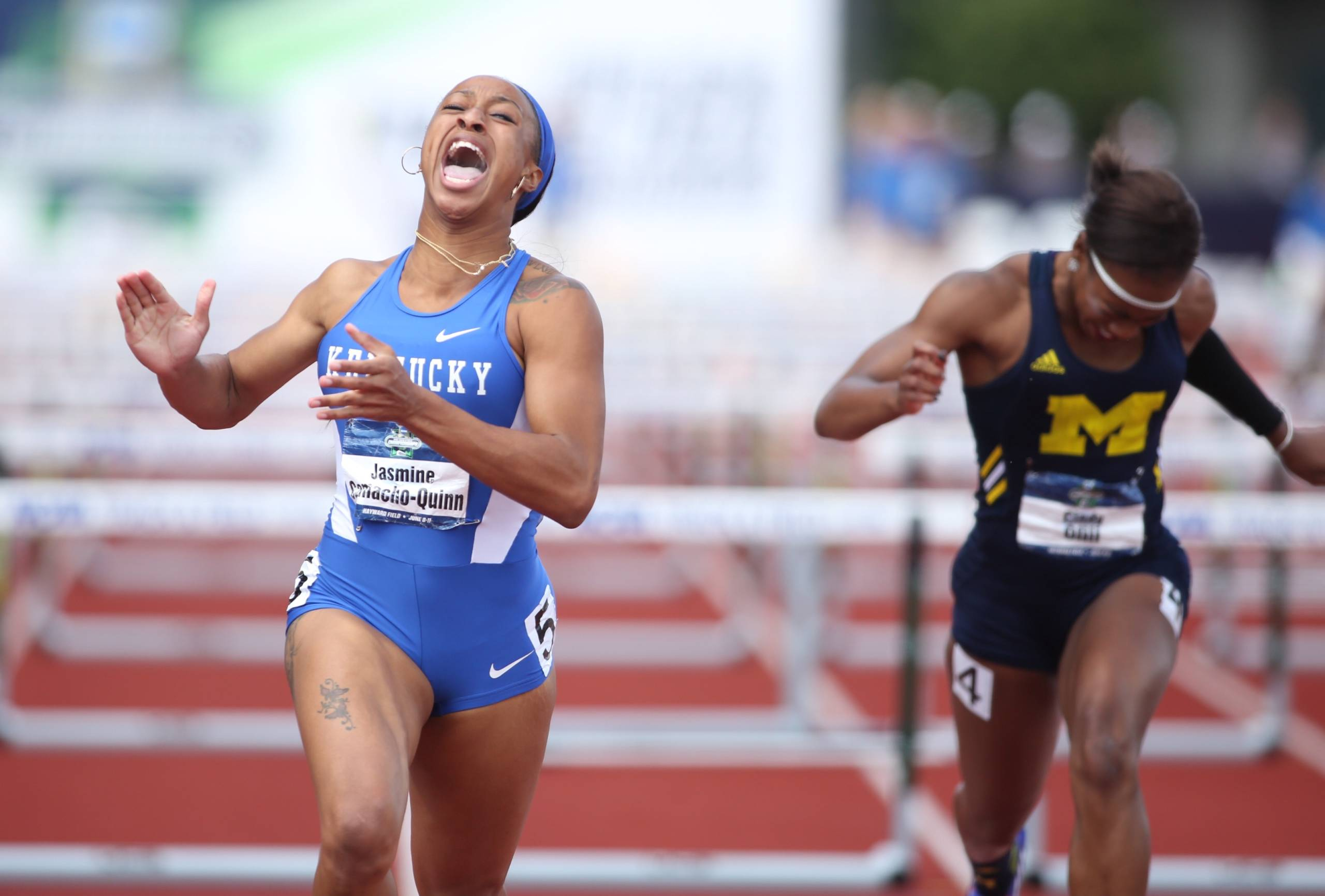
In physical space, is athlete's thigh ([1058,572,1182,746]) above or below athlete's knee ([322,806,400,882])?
above

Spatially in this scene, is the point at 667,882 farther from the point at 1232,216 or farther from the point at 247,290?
the point at 1232,216

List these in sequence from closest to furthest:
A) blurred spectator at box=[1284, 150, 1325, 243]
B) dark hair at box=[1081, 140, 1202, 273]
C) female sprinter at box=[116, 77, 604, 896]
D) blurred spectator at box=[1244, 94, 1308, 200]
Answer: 1. female sprinter at box=[116, 77, 604, 896]
2. dark hair at box=[1081, 140, 1202, 273]
3. blurred spectator at box=[1284, 150, 1325, 243]
4. blurred spectator at box=[1244, 94, 1308, 200]

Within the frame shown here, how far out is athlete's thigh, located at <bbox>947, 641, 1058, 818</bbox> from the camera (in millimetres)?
3756

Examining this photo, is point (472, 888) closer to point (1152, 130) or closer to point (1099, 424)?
point (1099, 424)

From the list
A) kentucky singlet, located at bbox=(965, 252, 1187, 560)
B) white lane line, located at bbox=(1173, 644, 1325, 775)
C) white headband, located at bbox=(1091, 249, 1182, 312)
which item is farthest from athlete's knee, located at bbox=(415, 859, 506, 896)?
white lane line, located at bbox=(1173, 644, 1325, 775)

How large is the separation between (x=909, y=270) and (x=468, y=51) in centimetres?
850

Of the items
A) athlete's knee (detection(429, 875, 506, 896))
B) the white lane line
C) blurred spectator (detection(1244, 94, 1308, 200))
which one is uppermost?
blurred spectator (detection(1244, 94, 1308, 200))

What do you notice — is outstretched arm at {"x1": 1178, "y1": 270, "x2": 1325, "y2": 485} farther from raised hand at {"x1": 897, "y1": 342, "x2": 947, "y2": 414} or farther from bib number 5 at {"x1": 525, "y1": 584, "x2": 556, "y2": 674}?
bib number 5 at {"x1": 525, "y1": 584, "x2": 556, "y2": 674}

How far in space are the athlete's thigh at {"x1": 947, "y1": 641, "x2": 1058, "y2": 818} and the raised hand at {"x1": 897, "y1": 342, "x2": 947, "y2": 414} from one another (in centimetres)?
84

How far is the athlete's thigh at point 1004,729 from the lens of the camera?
3.76 m

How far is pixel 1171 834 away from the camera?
5.82m

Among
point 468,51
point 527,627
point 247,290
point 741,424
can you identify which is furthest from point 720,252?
point 527,627

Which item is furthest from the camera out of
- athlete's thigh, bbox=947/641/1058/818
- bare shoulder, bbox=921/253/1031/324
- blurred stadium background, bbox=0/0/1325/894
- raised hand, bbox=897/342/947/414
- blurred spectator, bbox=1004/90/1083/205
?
blurred spectator, bbox=1004/90/1083/205

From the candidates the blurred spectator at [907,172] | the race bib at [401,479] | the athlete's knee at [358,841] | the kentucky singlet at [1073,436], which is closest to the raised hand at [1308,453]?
the kentucky singlet at [1073,436]
